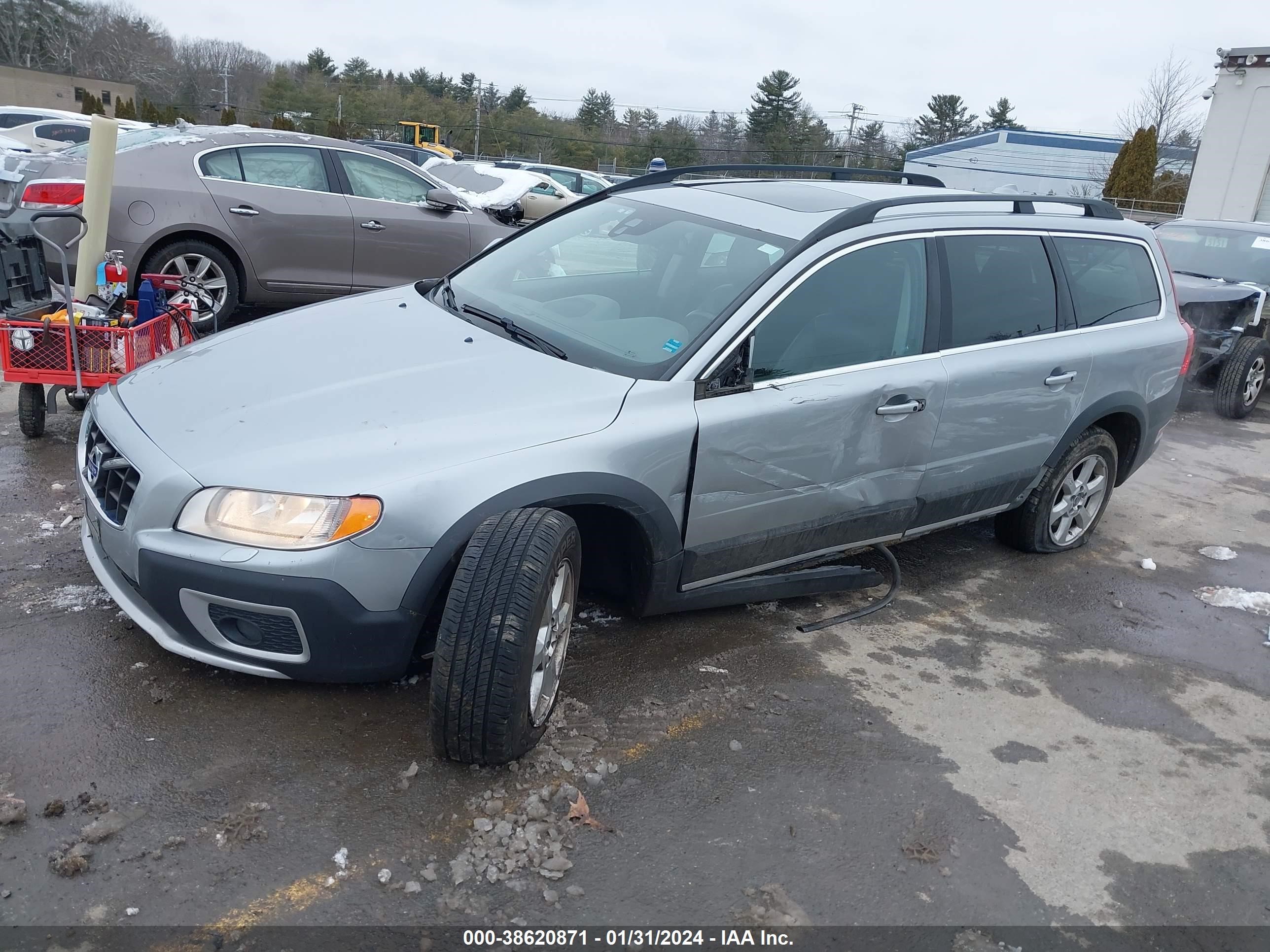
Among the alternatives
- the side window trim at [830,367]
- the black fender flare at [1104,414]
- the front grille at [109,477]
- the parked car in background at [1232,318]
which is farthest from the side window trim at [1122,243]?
the parked car in background at [1232,318]

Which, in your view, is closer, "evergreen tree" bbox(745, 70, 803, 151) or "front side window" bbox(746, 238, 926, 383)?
"front side window" bbox(746, 238, 926, 383)

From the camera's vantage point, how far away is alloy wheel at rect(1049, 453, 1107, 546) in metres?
5.03

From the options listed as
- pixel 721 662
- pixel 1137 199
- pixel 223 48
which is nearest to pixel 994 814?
pixel 721 662

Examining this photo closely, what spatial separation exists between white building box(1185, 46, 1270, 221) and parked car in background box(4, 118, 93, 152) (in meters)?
25.0

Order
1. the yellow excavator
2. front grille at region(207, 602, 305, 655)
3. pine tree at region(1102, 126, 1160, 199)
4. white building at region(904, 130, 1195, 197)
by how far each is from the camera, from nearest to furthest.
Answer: front grille at region(207, 602, 305, 655)
pine tree at region(1102, 126, 1160, 199)
the yellow excavator
white building at region(904, 130, 1195, 197)

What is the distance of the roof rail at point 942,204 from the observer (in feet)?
12.3

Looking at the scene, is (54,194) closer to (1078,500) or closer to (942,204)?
(942,204)

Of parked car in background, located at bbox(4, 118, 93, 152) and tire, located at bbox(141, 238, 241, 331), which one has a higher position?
parked car in background, located at bbox(4, 118, 93, 152)

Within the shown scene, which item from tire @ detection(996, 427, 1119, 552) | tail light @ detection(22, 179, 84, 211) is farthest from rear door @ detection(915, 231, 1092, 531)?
tail light @ detection(22, 179, 84, 211)

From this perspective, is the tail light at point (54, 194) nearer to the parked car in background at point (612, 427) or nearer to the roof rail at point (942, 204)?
the parked car in background at point (612, 427)

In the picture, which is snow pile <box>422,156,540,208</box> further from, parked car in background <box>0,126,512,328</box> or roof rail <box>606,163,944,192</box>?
roof rail <box>606,163,944,192</box>

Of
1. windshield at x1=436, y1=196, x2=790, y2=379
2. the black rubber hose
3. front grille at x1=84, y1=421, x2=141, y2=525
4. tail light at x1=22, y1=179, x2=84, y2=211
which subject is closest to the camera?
front grille at x1=84, y1=421, x2=141, y2=525

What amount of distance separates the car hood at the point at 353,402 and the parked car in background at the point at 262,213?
325cm

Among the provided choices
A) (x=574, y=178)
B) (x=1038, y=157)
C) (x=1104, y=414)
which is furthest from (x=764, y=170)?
(x=1038, y=157)
